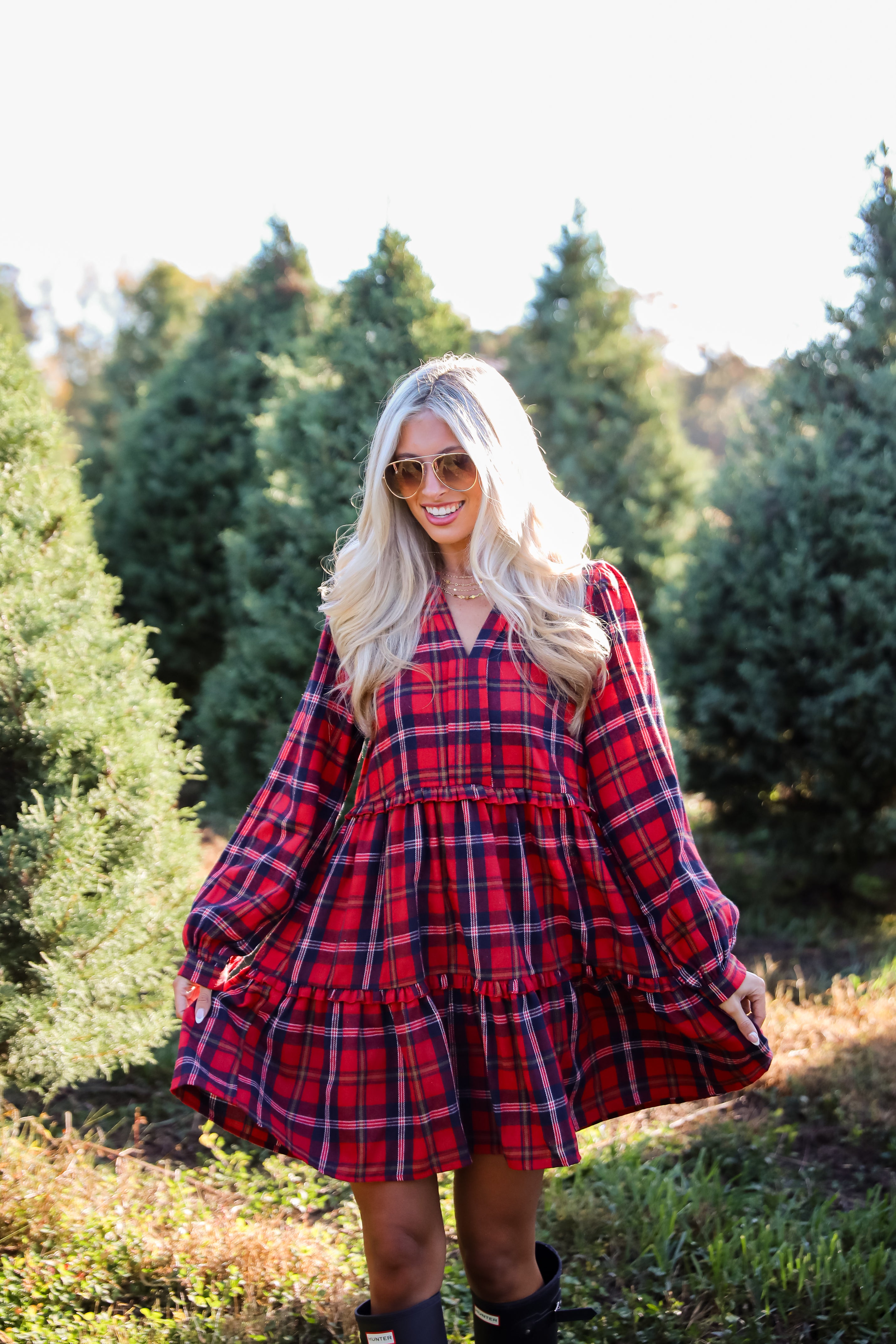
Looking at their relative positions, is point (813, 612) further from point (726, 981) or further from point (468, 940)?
point (468, 940)

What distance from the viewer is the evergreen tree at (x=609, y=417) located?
352 inches

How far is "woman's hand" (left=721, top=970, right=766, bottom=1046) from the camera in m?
1.92

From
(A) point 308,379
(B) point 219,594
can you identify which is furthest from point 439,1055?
(B) point 219,594

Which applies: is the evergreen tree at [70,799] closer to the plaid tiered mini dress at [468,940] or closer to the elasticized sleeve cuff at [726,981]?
the plaid tiered mini dress at [468,940]

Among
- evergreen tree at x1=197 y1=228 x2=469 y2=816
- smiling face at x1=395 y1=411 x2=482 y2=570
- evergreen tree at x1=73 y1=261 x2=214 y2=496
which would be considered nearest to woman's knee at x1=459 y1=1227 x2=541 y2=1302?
smiling face at x1=395 y1=411 x2=482 y2=570

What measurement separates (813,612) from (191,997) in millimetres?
3981

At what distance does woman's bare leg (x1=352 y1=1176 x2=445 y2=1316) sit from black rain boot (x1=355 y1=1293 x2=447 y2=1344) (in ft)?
0.03

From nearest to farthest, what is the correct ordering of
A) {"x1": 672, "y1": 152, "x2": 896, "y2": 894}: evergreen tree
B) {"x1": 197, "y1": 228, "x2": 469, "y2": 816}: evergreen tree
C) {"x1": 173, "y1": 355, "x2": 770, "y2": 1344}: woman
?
{"x1": 173, "y1": 355, "x2": 770, "y2": 1344}: woman → {"x1": 197, "y1": 228, "x2": 469, "y2": 816}: evergreen tree → {"x1": 672, "y1": 152, "x2": 896, "y2": 894}: evergreen tree

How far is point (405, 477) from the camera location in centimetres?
224

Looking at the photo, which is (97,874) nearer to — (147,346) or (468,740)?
(468,740)

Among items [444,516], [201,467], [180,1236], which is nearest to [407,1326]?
[180,1236]

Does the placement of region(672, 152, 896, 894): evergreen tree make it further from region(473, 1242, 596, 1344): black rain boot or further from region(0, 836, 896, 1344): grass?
region(473, 1242, 596, 1344): black rain boot

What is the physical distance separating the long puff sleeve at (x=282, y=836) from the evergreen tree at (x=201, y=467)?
5.43m

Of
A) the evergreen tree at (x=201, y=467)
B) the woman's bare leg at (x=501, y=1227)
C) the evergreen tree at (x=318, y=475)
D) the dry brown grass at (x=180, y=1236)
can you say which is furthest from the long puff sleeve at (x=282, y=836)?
the evergreen tree at (x=201, y=467)
